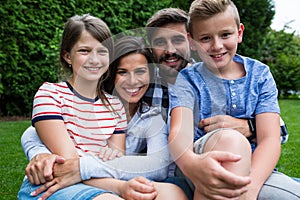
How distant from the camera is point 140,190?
170cm

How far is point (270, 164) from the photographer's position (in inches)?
72.1

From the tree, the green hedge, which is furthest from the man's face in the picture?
the tree

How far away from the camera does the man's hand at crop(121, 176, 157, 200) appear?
1701 millimetres

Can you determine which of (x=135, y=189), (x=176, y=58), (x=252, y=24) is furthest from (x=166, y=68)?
(x=252, y=24)

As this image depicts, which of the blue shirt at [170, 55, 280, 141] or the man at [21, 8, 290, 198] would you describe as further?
the blue shirt at [170, 55, 280, 141]

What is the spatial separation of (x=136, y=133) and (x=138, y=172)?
27 centimetres

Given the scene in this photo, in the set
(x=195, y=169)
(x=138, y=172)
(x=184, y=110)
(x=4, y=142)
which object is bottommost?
(x=4, y=142)

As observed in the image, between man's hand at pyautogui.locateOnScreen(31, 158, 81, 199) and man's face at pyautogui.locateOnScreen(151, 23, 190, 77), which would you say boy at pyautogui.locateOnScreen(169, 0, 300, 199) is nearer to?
man's face at pyautogui.locateOnScreen(151, 23, 190, 77)

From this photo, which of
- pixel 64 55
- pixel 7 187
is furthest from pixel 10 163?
pixel 64 55

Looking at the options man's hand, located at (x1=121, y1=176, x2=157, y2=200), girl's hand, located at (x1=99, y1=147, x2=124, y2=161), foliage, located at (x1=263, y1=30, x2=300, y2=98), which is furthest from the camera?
foliage, located at (x1=263, y1=30, x2=300, y2=98)

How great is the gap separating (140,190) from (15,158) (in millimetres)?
3375

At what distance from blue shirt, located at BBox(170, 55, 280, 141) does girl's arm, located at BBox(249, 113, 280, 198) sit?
0.06 metres

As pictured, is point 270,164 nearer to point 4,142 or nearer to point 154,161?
point 154,161

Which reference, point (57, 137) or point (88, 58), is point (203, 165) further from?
point (88, 58)
